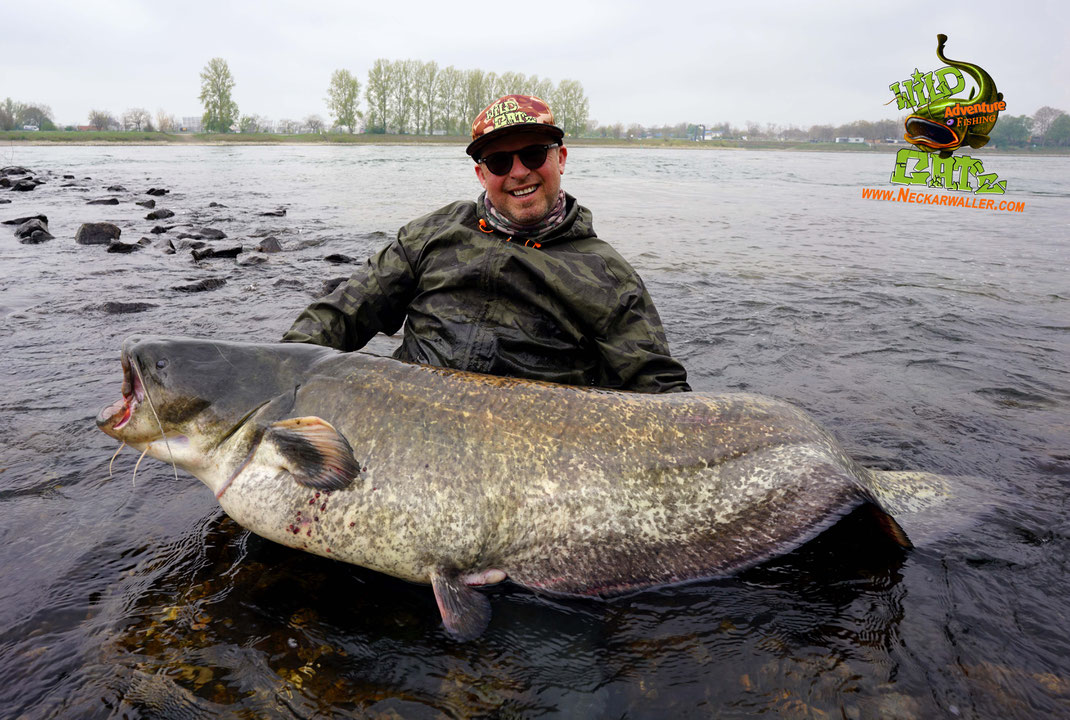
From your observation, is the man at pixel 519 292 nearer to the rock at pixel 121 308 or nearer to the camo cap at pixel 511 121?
the camo cap at pixel 511 121

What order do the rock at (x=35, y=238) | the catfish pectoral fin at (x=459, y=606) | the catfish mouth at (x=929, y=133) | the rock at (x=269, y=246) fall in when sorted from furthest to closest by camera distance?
the catfish mouth at (x=929, y=133)
the rock at (x=35, y=238)
the rock at (x=269, y=246)
the catfish pectoral fin at (x=459, y=606)

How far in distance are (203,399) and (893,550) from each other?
3.43 meters

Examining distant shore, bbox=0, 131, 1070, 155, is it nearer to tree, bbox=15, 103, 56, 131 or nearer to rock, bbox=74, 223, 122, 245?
tree, bbox=15, 103, 56, 131

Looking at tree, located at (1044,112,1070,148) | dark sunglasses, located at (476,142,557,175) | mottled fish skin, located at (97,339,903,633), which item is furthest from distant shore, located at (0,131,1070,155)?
mottled fish skin, located at (97,339,903,633)

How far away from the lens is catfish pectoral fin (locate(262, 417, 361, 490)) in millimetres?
2727

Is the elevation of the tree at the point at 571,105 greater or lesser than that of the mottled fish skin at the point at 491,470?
greater

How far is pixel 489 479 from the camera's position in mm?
2824

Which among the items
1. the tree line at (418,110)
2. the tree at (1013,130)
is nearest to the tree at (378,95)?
the tree line at (418,110)

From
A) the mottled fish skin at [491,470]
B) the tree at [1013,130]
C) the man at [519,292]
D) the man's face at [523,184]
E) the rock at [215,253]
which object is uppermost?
the tree at [1013,130]

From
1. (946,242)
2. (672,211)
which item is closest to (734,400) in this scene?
(946,242)

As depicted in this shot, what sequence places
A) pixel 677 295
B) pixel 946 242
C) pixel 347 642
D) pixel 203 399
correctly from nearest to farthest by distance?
1. pixel 347 642
2. pixel 203 399
3. pixel 677 295
4. pixel 946 242

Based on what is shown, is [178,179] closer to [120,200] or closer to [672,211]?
[120,200]

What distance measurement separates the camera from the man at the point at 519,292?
4.00 metres

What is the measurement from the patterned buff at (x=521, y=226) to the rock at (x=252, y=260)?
293 inches
